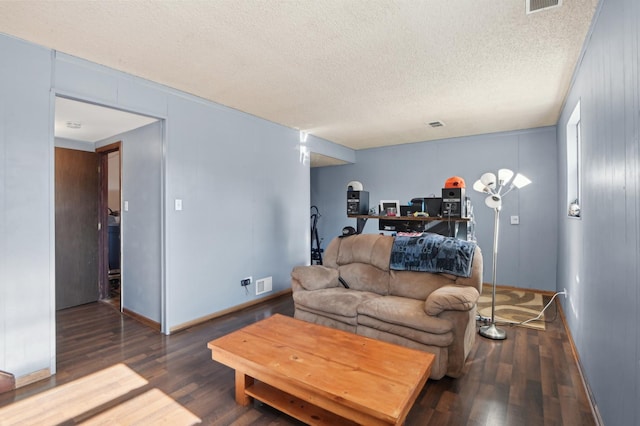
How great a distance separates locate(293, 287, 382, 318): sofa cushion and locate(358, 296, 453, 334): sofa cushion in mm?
89

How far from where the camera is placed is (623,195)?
4.54ft

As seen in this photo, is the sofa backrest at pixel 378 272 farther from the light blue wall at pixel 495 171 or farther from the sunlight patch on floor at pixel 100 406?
the light blue wall at pixel 495 171

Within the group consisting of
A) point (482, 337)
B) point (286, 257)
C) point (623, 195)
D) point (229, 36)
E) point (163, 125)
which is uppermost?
point (229, 36)

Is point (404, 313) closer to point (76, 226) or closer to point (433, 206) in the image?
point (433, 206)

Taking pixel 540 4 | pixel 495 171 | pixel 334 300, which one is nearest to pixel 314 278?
pixel 334 300

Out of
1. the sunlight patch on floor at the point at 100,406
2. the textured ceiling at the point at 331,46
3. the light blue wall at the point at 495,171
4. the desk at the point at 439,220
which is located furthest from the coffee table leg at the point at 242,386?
the light blue wall at the point at 495,171

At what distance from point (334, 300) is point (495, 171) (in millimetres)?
3843

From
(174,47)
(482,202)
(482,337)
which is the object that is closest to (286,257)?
(482,337)

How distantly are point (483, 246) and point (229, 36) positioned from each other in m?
4.80

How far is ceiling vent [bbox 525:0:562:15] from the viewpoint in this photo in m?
1.84

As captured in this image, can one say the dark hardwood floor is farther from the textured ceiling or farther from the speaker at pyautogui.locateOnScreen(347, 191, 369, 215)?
the textured ceiling

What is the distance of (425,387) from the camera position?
221cm

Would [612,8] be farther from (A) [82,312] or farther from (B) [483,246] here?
(A) [82,312]

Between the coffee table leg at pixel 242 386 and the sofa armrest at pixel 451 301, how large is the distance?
1.37 metres
